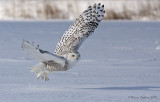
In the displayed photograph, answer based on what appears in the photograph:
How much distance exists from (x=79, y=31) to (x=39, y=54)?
51.2 inches

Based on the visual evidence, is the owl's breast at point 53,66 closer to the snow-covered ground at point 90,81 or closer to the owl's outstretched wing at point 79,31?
the snow-covered ground at point 90,81

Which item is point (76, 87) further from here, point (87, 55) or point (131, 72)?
point (87, 55)

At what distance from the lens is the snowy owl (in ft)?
21.2

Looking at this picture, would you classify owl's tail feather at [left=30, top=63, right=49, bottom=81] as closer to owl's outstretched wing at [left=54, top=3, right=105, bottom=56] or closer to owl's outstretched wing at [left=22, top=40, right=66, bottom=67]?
owl's outstretched wing at [left=22, top=40, right=66, bottom=67]

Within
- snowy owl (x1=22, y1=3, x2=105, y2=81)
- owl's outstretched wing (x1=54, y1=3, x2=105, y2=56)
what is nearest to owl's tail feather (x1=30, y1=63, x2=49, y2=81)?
snowy owl (x1=22, y1=3, x2=105, y2=81)

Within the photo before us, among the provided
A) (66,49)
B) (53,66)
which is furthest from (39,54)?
(66,49)

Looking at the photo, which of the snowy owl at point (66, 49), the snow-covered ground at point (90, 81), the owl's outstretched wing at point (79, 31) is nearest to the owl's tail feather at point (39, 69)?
the snowy owl at point (66, 49)

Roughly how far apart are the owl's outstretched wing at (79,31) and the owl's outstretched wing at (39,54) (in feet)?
1.60

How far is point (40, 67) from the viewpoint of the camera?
6832 mm

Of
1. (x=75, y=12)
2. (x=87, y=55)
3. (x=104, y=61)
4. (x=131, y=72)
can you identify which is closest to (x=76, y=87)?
(x=131, y=72)

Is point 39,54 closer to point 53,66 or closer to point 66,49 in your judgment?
point 53,66

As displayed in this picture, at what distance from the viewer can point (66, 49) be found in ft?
23.5

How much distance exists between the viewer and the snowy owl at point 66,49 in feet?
21.2

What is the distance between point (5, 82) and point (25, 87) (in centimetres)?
45
